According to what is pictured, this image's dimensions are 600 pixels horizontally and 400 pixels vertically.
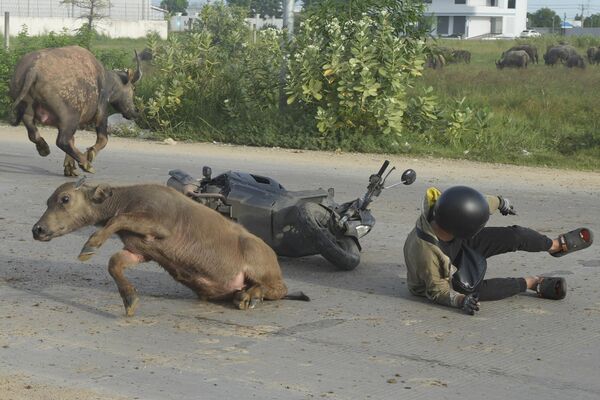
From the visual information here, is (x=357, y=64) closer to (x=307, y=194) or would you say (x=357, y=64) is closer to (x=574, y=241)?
(x=307, y=194)

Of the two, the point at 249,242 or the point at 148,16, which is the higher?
the point at 148,16

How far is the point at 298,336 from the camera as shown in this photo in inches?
256

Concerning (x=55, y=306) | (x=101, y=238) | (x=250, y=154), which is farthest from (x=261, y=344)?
(x=250, y=154)

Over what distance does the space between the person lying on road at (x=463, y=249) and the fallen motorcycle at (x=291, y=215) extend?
0.89 m

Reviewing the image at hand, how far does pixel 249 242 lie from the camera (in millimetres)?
6988

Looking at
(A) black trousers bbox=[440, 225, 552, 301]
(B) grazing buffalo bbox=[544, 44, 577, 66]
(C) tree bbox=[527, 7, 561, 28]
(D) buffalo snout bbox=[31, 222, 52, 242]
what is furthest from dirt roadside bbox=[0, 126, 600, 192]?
(C) tree bbox=[527, 7, 561, 28]

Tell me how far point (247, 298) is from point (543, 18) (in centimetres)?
13638

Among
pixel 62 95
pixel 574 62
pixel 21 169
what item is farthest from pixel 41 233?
pixel 574 62

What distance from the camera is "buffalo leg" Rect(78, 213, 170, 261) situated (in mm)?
6520

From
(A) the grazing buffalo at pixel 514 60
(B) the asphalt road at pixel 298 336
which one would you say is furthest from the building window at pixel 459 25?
(B) the asphalt road at pixel 298 336

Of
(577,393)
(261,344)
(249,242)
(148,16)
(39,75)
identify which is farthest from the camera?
(148,16)

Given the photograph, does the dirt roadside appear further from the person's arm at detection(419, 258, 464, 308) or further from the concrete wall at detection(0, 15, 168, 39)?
the concrete wall at detection(0, 15, 168, 39)

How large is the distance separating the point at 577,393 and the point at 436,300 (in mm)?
1776

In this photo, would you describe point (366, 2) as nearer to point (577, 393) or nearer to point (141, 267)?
point (141, 267)
